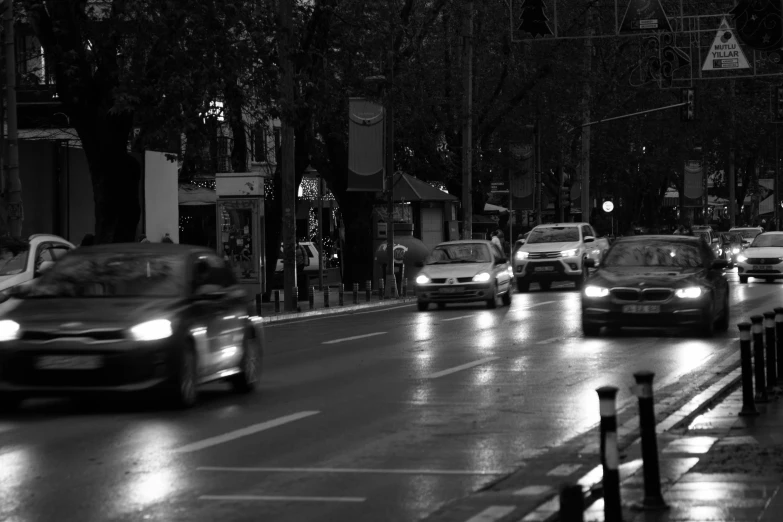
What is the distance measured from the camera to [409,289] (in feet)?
151

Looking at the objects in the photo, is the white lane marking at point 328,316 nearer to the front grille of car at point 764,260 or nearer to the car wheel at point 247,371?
the front grille of car at point 764,260

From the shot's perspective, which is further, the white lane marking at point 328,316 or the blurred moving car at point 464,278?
the blurred moving car at point 464,278

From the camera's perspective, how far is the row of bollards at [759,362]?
43.4 feet

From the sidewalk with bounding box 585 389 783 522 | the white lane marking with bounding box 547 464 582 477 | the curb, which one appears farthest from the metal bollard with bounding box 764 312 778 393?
the curb

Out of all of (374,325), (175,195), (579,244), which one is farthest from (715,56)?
(374,325)

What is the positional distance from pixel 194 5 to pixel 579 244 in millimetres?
18824

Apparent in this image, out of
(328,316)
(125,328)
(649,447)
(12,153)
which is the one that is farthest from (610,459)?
(328,316)

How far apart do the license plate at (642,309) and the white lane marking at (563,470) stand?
1313cm

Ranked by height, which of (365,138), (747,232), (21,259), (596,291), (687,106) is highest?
(687,106)

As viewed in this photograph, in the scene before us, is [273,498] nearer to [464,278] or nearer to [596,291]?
[596,291]

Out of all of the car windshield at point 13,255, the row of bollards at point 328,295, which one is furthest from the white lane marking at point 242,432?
the row of bollards at point 328,295

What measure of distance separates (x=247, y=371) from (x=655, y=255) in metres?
10.6

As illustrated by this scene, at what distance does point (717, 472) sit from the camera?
980 centimetres

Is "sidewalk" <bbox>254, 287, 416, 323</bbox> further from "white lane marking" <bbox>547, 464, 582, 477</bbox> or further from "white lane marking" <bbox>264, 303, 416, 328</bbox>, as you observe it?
"white lane marking" <bbox>547, 464, 582, 477</bbox>
